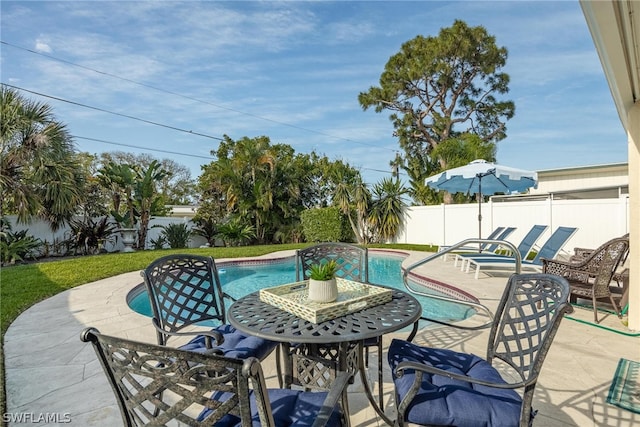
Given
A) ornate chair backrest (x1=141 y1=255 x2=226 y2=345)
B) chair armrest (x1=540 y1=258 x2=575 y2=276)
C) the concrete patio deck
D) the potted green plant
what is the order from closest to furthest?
the potted green plant < the concrete patio deck < ornate chair backrest (x1=141 y1=255 x2=226 y2=345) < chair armrest (x1=540 y1=258 x2=575 y2=276)

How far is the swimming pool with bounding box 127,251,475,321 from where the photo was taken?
20.5 ft

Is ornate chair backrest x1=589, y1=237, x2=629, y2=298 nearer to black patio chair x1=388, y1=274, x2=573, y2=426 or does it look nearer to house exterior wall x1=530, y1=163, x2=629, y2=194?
black patio chair x1=388, y1=274, x2=573, y2=426

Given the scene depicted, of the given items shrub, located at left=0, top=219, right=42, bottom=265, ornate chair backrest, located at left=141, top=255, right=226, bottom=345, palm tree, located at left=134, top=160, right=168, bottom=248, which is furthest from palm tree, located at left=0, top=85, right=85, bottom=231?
ornate chair backrest, located at left=141, top=255, right=226, bottom=345

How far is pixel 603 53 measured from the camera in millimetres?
2389

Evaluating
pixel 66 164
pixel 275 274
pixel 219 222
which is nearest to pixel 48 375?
pixel 275 274

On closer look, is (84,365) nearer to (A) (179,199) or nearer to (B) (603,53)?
(B) (603,53)

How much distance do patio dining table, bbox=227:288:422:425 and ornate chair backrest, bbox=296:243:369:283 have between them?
0.94 m

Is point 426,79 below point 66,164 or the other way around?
the other way around

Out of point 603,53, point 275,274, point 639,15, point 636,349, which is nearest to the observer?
point 639,15

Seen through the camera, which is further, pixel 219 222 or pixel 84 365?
pixel 219 222

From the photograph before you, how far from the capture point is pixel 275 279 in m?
9.31

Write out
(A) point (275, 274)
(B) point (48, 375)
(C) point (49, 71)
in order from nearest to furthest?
(B) point (48, 375), (A) point (275, 274), (C) point (49, 71)

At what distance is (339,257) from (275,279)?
243 inches

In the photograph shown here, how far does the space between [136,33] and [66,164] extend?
482 cm
